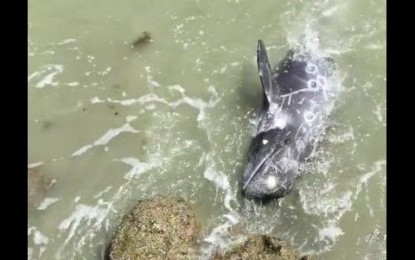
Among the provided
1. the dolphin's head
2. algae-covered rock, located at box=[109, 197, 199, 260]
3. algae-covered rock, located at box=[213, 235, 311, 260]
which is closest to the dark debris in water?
the dolphin's head

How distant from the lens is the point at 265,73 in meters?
7.18

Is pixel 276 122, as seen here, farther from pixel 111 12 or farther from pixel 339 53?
pixel 111 12

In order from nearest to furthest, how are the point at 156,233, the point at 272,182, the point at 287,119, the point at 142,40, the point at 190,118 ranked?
1. the point at 156,233
2. the point at 272,182
3. the point at 287,119
4. the point at 190,118
5. the point at 142,40

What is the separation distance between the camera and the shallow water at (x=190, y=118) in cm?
714

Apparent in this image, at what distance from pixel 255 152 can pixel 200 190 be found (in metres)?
0.89

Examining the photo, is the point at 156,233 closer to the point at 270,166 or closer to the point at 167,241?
the point at 167,241

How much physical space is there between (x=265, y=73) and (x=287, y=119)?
2.43ft

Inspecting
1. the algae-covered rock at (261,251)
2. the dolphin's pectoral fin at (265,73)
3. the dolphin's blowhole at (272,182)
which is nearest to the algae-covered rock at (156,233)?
the algae-covered rock at (261,251)

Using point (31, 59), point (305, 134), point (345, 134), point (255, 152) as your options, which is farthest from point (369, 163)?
point (31, 59)

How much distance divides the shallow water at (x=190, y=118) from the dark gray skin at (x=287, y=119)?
0.65 ft

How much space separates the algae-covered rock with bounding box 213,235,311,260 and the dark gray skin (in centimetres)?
62

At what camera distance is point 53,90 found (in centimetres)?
794

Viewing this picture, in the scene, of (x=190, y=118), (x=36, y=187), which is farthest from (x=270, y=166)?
(x=36, y=187)

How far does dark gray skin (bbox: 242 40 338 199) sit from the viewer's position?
716 cm
